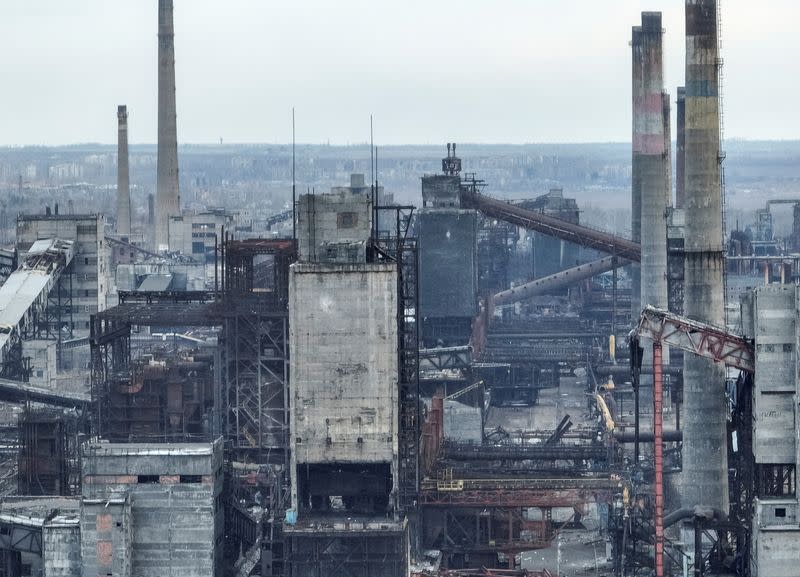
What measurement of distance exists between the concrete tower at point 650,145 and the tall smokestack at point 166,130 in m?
43.1

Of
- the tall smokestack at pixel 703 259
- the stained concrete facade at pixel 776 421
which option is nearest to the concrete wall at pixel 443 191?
the tall smokestack at pixel 703 259

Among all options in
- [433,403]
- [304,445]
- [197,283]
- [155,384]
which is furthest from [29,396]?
[197,283]

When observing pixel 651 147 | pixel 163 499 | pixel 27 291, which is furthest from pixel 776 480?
pixel 651 147

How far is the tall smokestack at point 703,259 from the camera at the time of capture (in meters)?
64.2

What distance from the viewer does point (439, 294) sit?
104m

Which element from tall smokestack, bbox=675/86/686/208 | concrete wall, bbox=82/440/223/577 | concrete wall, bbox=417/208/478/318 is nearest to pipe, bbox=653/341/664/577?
concrete wall, bbox=82/440/223/577

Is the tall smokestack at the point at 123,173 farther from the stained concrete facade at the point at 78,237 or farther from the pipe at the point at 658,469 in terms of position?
the pipe at the point at 658,469

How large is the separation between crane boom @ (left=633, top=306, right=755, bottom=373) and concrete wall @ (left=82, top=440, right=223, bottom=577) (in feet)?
42.4

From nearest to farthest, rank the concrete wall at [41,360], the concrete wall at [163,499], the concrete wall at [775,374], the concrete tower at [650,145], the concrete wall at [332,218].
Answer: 1. the concrete wall at [775,374]
2. the concrete wall at [163,499]
3. the concrete wall at [332,218]
4. the concrete wall at [41,360]
5. the concrete tower at [650,145]

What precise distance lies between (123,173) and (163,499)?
94.6 meters

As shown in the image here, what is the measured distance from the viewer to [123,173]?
153500 millimetres

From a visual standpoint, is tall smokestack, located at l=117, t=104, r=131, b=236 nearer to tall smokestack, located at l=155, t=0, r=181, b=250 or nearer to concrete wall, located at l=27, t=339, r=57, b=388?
tall smokestack, located at l=155, t=0, r=181, b=250

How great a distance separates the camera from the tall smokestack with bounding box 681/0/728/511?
64.2m

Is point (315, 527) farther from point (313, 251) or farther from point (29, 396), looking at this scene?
point (29, 396)
